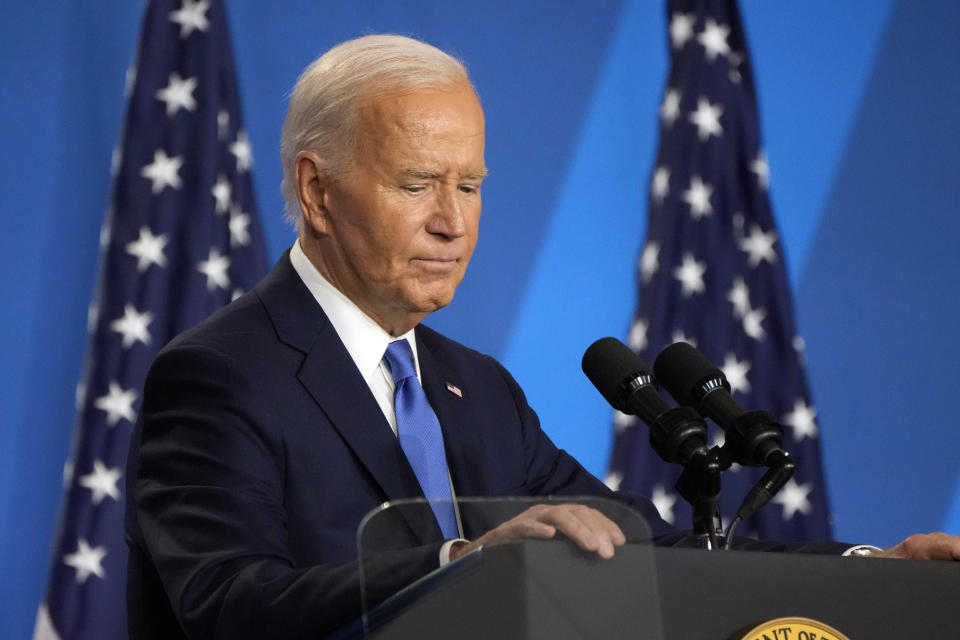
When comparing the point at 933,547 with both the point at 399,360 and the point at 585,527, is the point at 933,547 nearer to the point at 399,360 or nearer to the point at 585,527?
the point at 585,527

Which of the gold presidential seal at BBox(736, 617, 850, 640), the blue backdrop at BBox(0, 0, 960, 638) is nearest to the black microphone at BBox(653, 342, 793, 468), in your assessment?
the gold presidential seal at BBox(736, 617, 850, 640)

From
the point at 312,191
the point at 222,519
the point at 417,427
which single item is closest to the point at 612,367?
the point at 417,427

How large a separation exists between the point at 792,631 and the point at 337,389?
38.3 inches

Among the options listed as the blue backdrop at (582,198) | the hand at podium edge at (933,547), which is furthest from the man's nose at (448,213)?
the blue backdrop at (582,198)

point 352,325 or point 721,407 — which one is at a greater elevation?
point 352,325

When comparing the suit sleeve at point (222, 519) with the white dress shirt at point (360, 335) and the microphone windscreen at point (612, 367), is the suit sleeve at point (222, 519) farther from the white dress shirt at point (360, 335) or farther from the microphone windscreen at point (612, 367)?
the microphone windscreen at point (612, 367)

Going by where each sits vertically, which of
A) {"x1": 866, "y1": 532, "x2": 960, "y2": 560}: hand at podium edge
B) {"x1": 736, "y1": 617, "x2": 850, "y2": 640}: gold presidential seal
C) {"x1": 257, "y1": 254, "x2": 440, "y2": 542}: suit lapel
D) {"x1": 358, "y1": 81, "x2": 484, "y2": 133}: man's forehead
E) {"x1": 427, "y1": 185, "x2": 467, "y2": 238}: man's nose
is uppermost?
{"x1": 358, "y1": 81, "x2": 484, "y2": 133}: man's forehead

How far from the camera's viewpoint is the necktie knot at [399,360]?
2.28 metres

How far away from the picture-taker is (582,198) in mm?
4902

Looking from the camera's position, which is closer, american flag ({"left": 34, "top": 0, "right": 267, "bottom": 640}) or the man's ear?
the man's ear

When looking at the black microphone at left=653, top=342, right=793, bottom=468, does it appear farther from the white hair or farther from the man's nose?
the white hair

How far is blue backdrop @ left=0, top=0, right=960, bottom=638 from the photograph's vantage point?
4.31 metres

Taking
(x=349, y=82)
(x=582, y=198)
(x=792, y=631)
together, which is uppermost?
(x=582, y=198)

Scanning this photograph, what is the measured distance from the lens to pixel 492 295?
4.75 metres
